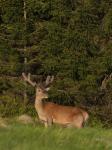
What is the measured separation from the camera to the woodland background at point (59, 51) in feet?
62.9

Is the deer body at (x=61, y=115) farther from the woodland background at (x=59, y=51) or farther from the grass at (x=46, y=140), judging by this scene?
the grass at (x=46, y=140)

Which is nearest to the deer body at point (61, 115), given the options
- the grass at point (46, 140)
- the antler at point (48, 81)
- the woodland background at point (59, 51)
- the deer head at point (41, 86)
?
the deer head at point (41, 86)

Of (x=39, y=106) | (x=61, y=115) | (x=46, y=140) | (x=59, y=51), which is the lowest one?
(x=61, y=115)

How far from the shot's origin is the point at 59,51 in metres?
19.5

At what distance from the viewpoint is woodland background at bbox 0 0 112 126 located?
62.9ft

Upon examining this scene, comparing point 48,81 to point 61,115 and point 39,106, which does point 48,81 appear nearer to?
point 39,106

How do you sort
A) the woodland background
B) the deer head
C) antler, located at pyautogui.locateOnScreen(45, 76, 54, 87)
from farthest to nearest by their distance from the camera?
the woodland background < antler, located at pyautogui.locateOnScreen(45, 76, 54, 87) < the deer head

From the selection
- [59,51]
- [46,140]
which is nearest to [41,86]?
[59,51]

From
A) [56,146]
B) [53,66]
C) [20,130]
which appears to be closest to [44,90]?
[53,66]

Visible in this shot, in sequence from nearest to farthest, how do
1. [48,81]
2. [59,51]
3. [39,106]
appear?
1. [39,106]
2. [48,81]
3. [59,51]

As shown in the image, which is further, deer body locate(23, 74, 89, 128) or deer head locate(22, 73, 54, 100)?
deer head locate(22, 73, 54, 100)

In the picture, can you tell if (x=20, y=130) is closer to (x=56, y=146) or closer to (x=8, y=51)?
(x=56, y=146)

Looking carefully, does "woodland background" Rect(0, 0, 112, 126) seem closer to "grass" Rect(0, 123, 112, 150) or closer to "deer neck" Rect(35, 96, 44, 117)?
"deer neck" Rect(35, 96, 44, 117)

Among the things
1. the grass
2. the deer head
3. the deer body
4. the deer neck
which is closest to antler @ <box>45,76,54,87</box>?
the deer head
